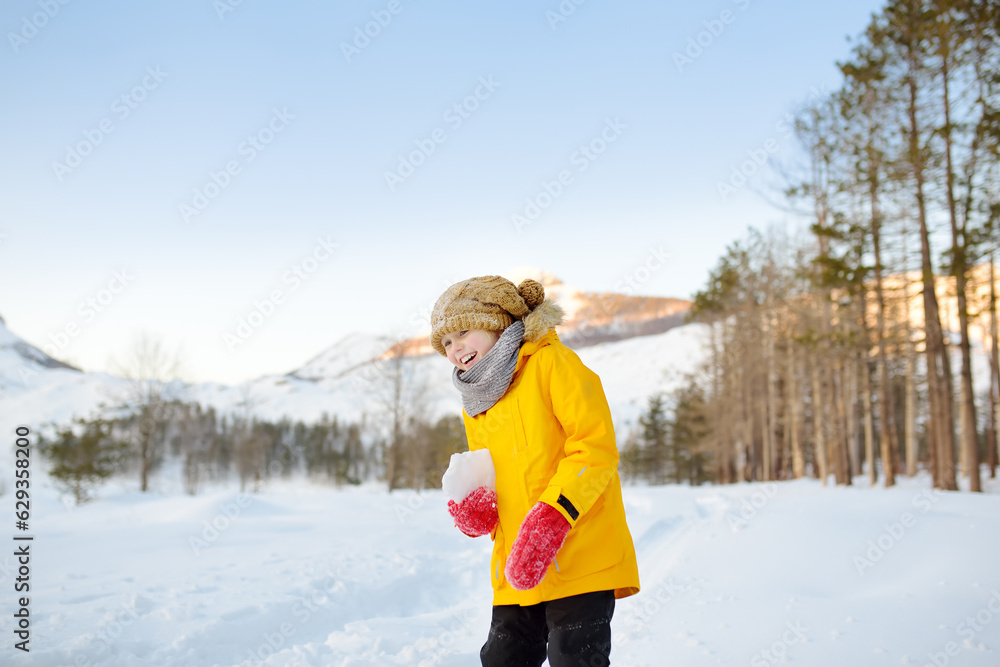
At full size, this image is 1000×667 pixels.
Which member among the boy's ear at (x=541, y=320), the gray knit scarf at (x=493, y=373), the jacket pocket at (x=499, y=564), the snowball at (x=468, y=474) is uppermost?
the boy's ear at (x=541, y=320)

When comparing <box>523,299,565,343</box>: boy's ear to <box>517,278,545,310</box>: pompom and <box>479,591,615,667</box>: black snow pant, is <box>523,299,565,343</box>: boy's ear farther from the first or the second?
<box>479,591,615,667</box>: black snow pant

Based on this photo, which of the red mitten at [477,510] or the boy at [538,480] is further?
the red mitten at [477,510]

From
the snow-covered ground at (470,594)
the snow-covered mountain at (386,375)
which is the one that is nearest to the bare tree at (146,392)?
the snow-covered mountain at (386,375)

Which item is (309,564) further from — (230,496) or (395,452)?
(395,452)

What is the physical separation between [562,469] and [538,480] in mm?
180

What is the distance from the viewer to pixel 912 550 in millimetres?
5230

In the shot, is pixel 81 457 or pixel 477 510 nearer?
pixel 477 510

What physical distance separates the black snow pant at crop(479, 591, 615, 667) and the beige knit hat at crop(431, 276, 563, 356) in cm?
99

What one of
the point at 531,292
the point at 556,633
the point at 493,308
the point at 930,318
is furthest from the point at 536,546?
the point at 930,318

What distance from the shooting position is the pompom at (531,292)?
97.3 inches

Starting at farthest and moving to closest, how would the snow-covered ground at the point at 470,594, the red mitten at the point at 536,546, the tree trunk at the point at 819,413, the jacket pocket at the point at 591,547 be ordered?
the tree trunk at the point at 819,413 → the snow-covered ground at the point at 470,594 → the jacket pocket at the point at 591,547 → the red mitten at the point at 536,546

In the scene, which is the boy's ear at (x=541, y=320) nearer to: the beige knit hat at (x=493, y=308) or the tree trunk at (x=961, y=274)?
the beige knit hat at (x=493, y=308)

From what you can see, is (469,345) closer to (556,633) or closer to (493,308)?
(493,308)

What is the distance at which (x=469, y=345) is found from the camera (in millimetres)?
2363
